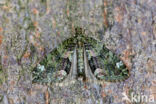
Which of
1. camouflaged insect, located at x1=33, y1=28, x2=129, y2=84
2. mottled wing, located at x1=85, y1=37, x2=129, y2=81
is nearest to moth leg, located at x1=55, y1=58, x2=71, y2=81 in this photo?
camouflaged insect, located at x1=33, y1=28, x2=129, y2=84

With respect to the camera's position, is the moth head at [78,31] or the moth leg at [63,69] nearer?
the moth leg at [63,69]

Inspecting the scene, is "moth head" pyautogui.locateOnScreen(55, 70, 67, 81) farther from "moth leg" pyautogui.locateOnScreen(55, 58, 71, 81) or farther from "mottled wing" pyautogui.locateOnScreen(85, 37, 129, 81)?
"mottled wing" pyautogui.locateOnScreen(85, 37, 129, 81)

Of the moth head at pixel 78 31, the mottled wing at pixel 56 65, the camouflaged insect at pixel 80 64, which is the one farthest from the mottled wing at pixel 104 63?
the mottled wing at pixel 56 65

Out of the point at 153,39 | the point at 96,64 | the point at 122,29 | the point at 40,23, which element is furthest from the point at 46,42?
the point at 153,39

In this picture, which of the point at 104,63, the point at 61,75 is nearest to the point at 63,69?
the point at 61,75

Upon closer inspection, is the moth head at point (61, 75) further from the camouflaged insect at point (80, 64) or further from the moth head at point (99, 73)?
the moth head at point (99, 73)

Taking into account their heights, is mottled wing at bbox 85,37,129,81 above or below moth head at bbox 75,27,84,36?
below
